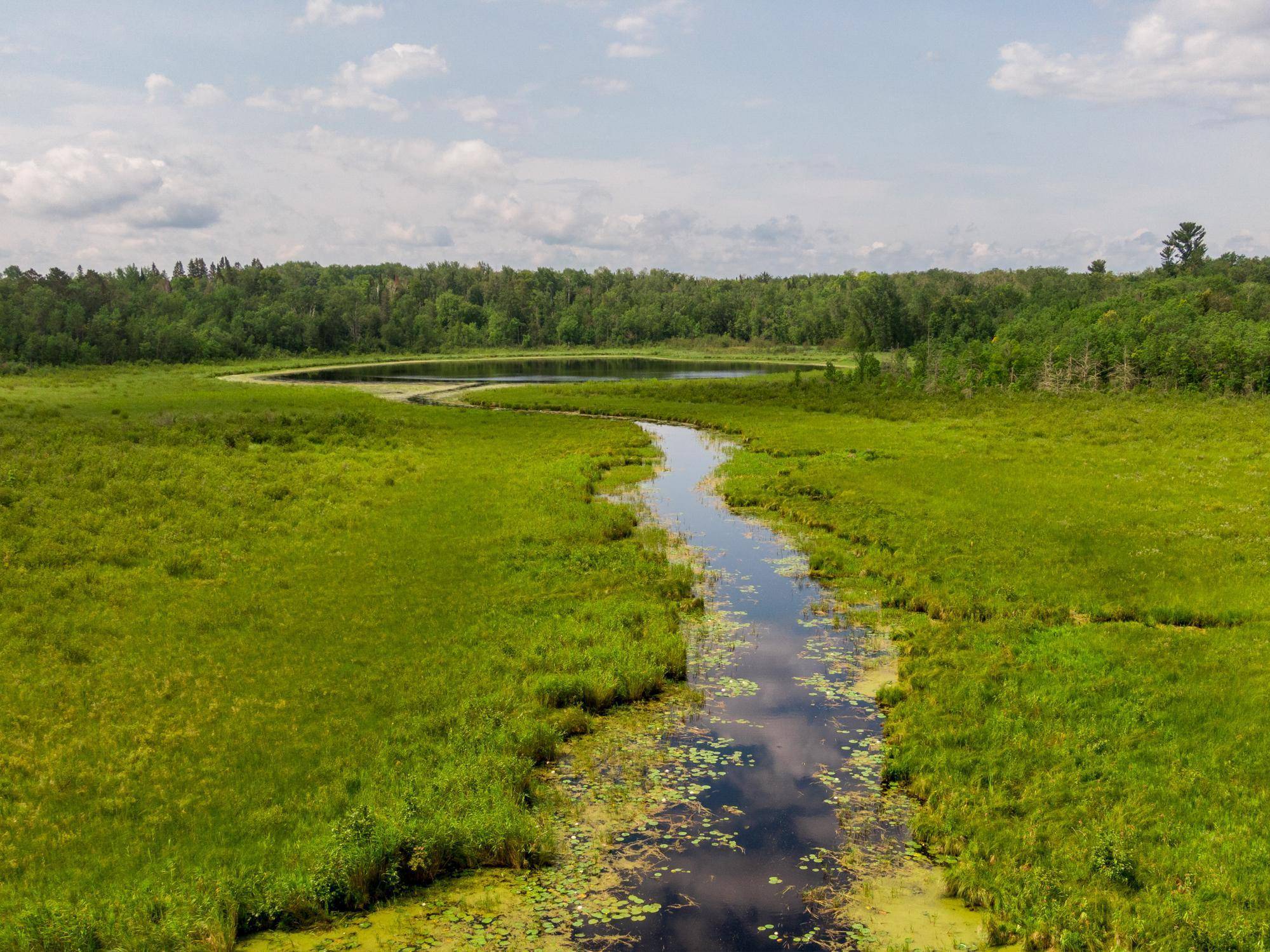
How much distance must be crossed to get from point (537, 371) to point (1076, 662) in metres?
Result: 138

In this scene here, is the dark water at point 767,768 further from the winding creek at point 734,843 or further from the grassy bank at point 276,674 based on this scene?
the grassy bank at point 276,674

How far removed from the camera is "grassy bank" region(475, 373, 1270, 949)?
10.8 metres

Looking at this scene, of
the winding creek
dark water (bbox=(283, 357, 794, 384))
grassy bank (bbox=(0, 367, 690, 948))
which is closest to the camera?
the winding creek

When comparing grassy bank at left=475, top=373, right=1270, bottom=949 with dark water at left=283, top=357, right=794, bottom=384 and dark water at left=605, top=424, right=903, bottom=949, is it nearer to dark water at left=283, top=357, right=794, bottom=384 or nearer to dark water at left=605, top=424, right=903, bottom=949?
dark water at left=605, top=424, right=903, bottom=949

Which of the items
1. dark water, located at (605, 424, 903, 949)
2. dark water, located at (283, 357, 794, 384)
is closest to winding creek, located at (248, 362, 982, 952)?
dark water, located at (605, 424, 903, 949)

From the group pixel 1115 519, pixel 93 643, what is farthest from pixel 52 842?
pixel 1115 519

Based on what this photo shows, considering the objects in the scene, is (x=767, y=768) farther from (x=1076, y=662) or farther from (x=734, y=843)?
(x=1076, y=662)

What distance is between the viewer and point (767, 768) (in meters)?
14.5

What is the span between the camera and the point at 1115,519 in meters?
30.0

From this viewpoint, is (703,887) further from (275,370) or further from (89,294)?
(89,294)

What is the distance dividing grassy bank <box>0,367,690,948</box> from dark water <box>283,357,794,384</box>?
8656 cm

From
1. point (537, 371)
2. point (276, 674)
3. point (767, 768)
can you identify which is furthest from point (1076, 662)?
point (537, 371)

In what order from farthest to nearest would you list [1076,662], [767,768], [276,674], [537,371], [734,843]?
[537,371] → [1076,662] → [276,674] → [767,768] → [734,843]

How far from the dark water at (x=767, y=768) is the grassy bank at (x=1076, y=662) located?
123 cm
